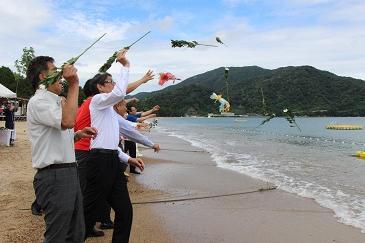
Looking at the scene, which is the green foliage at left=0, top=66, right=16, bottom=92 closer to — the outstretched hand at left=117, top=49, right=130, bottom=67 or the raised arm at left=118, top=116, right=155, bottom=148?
the raised arm at left=118, top=116, right=155, bottom=148

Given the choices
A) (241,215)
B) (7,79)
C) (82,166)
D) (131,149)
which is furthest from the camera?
(7,79)

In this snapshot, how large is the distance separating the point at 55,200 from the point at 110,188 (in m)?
1.21

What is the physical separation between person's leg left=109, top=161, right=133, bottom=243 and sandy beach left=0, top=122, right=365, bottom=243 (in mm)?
1413

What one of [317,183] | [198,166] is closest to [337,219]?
[317,183]

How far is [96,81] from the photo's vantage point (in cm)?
516

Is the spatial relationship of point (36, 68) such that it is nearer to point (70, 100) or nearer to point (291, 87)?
point (70, 100)

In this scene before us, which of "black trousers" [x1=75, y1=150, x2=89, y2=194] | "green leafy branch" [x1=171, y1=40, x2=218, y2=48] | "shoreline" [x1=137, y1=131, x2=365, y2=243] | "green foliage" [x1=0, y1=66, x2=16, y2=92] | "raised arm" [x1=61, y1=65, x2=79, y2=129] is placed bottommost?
"shoreline" [x1=137, y1=131, x2=365, y2=243]

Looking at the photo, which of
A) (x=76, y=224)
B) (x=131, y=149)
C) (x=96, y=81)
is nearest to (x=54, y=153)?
(x=76, y=224)

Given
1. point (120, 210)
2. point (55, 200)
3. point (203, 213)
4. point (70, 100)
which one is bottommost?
point (203, 213)

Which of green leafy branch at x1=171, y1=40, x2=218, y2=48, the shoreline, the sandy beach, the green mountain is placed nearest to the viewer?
green leafy branch at x1=171, y1=40, x2=218, y2=48

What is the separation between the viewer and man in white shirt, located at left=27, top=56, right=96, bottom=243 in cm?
338

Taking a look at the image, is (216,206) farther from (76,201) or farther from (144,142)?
(76,201)

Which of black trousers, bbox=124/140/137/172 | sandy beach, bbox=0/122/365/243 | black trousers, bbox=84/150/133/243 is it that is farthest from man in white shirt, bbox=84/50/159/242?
black trousers, bbox=124/140/137/172

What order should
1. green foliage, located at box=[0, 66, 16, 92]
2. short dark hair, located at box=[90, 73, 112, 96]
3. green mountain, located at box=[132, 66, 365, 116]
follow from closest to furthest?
short dark hair, located at box=[90, 73, 112, 96] < green mountain, located at box=[132, 66, 365, 116] < green foliage, located at box=[0, 66, 16, 92]
